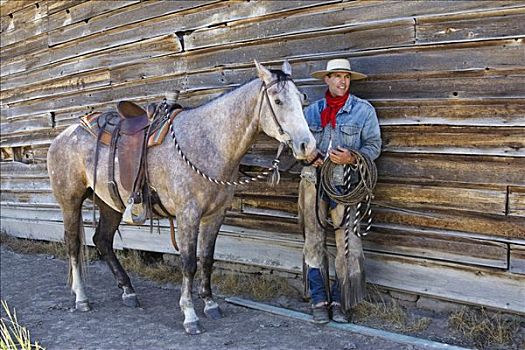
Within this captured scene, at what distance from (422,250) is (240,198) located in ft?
6.35

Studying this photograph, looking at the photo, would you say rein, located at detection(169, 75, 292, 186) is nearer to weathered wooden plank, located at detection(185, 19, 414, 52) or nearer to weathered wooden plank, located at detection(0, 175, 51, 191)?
weathered wooden plank, located at detection(185, 19, 414, 52)

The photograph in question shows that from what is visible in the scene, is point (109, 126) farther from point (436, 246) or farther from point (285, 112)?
point (436, 246)

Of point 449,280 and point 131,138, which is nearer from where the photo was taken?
point 449,280

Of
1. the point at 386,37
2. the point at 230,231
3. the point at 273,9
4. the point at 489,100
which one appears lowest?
the point at 230,231

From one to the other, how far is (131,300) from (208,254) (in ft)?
3.47

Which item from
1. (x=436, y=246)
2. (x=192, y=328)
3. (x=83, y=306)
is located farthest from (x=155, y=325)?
(x=436, y=246)

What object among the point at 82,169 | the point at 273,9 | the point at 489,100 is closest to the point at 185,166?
the point at 82,169

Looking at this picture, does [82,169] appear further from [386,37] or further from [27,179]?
[27,179]

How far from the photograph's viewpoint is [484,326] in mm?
3514

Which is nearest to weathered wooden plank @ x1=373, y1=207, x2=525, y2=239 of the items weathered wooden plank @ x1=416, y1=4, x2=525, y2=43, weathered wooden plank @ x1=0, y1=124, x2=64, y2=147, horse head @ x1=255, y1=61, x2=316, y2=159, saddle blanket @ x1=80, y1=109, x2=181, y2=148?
horse head @ x1=255, y1=61, x2=316, y2=159

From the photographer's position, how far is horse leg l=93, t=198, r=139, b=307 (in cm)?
464

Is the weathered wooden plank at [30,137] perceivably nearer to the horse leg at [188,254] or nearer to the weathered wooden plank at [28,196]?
the weathered wooden plank at [28,196]

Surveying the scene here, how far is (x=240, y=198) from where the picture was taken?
16.6 ft

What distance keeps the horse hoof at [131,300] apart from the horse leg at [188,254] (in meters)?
0.96
